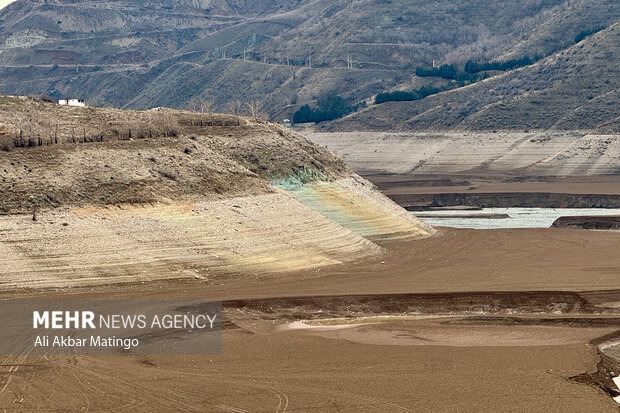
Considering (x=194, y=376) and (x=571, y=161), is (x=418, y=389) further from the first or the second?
(x=571, y=161)

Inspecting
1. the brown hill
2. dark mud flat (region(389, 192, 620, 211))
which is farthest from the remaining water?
the brown hill

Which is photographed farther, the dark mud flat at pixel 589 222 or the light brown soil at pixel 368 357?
the dark mud flat at pixel 589 222

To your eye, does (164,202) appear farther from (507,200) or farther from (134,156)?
(507,200)

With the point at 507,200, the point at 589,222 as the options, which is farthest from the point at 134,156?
the point at 507,200

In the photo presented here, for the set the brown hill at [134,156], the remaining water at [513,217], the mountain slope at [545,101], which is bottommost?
the remaining water at [513,217]

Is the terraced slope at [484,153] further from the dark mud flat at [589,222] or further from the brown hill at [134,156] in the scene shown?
the brown hill at [134,156]

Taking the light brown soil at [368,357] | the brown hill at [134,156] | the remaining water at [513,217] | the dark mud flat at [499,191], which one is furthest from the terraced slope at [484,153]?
the light brown soil at [368,357]
